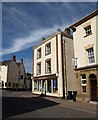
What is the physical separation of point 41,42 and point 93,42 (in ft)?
41.0

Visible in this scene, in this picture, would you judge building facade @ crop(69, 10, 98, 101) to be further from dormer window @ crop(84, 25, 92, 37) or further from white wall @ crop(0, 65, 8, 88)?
white wall @ crop(0, 65, 8, 88)

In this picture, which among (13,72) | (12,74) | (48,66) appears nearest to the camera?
(48,66)

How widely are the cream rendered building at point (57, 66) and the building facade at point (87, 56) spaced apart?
3.80 metres

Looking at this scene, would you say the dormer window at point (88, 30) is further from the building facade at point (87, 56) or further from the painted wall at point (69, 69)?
the painted wall at point (69, 69)

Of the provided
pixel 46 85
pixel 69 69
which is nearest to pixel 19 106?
pixel 69 69

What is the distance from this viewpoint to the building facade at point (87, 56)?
667 inches

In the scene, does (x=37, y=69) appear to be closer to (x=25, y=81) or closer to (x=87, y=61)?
(x=87, y=61)

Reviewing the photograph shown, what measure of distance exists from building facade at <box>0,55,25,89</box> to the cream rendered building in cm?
2188

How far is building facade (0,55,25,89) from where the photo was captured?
4756 centimetres

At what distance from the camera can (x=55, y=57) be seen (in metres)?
24.0

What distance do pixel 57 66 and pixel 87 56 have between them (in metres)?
6.14

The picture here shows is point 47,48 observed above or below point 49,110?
above

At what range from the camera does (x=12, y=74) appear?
49594 mm

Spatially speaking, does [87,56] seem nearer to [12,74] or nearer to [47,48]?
[47,48]
